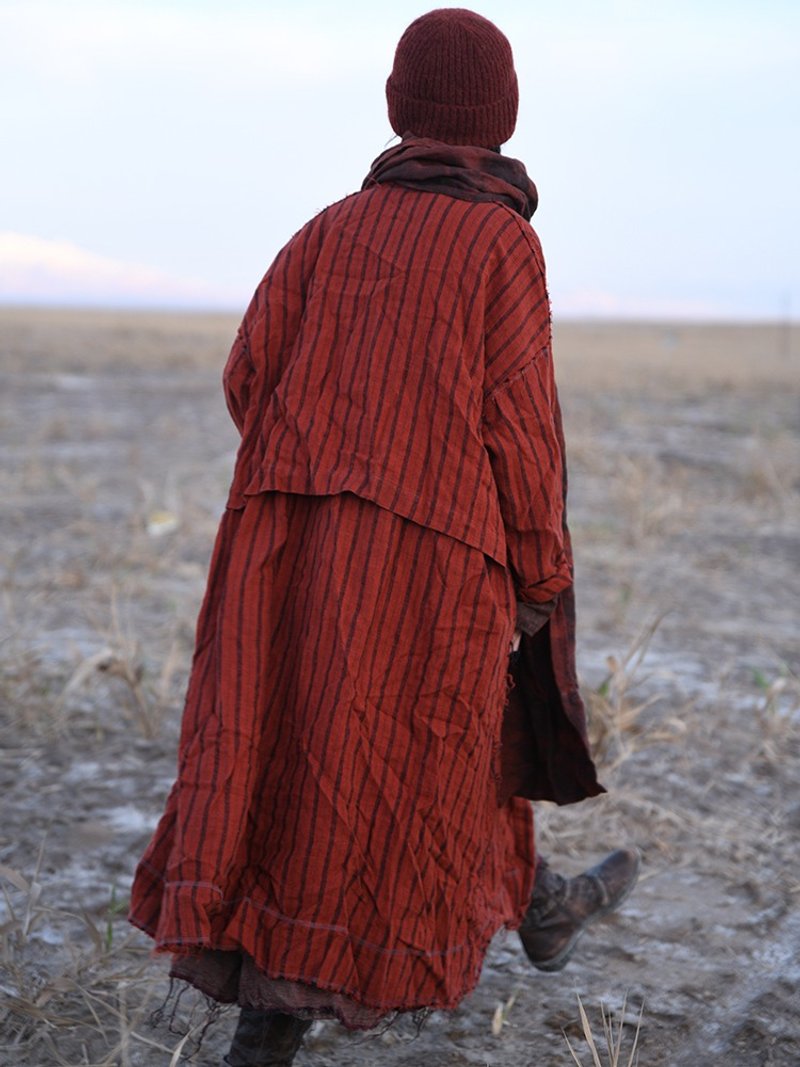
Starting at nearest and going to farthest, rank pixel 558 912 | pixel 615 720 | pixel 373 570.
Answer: pixel 373 570 < pixel 558 912 < pixel 615 720

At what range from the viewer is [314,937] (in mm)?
1836

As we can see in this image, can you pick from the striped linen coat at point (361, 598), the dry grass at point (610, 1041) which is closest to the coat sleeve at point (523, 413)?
the striped linen coat at point (361, 598)

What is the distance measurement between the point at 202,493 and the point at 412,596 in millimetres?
6044

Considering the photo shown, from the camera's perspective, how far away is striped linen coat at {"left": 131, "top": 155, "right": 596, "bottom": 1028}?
5.98ft

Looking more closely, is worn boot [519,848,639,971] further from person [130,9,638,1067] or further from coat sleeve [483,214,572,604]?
coat sleeve [483,214,572,604]

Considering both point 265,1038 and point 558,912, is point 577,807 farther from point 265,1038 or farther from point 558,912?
point 265,1038

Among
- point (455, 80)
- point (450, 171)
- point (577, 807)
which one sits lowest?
point (577, 807)

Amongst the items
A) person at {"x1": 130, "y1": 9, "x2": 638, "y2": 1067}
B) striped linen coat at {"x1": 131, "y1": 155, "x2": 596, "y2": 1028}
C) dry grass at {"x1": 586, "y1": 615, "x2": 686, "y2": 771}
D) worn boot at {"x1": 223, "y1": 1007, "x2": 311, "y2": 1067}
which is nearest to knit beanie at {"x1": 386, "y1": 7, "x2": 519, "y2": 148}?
person at {"x1": 130, "y1": 9, "x2": 638, "y2": 1067}

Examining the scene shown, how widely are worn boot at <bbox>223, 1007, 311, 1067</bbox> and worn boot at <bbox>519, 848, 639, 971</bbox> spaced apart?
63 centimetres

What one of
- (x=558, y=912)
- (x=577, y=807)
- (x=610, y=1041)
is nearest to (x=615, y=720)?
(x=577, y=807)

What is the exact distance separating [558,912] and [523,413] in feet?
3.64

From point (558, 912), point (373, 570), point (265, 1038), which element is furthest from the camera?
point (558, 912)

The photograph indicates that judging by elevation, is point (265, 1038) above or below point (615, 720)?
below

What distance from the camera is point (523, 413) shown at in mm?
1881
